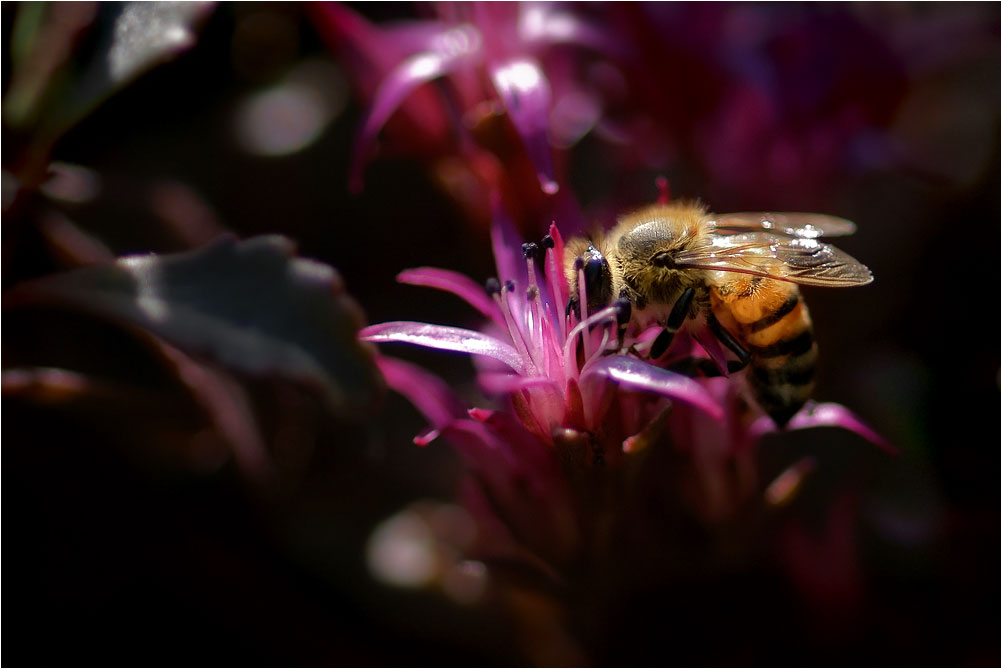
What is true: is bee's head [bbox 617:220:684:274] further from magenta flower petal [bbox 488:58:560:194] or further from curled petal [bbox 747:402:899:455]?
curled petal [bbox 747:402:899:455]

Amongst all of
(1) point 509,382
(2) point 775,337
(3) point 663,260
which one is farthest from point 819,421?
(1) point 509,382

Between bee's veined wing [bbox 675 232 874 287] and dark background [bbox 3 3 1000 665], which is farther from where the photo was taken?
dark background [bbox 3 3 1000 665]

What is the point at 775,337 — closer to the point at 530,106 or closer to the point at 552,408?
the point at 552,408

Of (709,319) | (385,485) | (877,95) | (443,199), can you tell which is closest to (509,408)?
(709,319)

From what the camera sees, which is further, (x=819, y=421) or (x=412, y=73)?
(x=412, y=73)

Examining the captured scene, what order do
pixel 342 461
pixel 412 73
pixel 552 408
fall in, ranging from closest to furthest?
pixel 552 408 < pixel 412 73 < pixel 342 461

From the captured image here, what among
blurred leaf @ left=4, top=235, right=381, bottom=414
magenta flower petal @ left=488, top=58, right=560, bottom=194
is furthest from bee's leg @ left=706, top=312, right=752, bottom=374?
blurred leaf @ left=4, top=235, right=381, bottom=414

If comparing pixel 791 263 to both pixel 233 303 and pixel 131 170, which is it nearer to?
pixel 233 303
